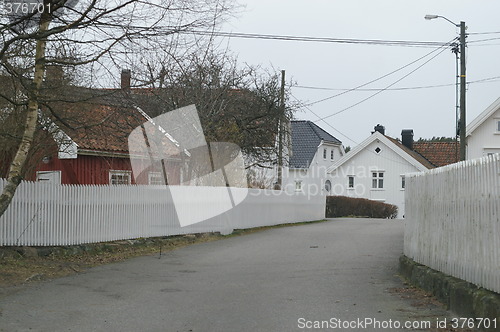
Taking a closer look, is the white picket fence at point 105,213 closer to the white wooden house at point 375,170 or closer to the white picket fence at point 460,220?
the white picket fence at point 460,220

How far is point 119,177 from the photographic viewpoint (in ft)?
81.3

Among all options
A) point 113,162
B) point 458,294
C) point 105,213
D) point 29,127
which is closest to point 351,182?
point 113,162

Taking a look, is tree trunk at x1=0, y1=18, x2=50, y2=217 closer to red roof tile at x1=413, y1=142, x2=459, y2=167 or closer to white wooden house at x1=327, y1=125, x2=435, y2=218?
white wooden house at x1=327, y1=125, x2=435, y2=218

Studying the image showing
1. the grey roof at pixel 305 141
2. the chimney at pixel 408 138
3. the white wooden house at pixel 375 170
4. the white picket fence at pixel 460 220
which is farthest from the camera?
the chimney at pixel 408 138

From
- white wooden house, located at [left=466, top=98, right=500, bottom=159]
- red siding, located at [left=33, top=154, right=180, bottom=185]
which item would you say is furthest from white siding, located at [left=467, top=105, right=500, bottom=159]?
red siding, located at [left=33, top=154, right=180, bottom=185]

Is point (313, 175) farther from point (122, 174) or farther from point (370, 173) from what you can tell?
point (122, 174)

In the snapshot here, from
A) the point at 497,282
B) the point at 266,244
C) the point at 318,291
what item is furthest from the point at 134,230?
the point at 497,282

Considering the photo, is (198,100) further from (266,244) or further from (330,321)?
(330,321)

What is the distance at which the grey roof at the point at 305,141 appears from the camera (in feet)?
193

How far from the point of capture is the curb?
723cm

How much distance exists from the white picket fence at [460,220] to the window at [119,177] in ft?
44.0

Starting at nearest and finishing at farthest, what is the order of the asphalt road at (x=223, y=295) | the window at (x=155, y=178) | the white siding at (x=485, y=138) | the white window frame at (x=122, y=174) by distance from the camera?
the asphalt road at (x=223, y=295)
the white window frame at (x=122, y=174)
the window at (x=155, y=178)
the white siding at (x=485, y=138)

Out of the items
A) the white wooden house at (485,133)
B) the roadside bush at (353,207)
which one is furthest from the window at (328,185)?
the white wooden house at (485,133)

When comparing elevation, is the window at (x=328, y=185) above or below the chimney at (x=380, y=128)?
below
